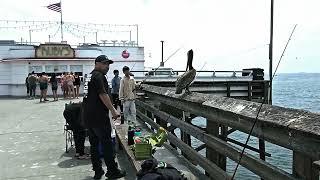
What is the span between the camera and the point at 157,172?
3.98 meters

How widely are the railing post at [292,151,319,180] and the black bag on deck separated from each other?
4.11ft

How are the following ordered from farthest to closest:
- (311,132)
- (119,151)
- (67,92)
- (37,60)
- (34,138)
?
(37,60) → (67,92) → (34,138) → (119,151) → (311,132)

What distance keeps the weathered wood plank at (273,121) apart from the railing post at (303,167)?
Answer: 0.31 ft

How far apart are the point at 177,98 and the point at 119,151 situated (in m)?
2.40

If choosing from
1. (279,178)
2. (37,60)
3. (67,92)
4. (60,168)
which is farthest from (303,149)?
(37,60)

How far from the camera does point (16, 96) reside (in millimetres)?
29484

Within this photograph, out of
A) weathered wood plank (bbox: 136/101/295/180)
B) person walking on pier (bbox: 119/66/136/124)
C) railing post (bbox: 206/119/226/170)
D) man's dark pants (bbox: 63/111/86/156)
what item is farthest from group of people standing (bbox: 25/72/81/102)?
railing post (bbox: 206/119/226/170)

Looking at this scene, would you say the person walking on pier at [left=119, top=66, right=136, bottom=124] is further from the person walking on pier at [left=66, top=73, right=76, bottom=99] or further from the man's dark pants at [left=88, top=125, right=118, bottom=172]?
the person walking on pier at [left=66, top=73, right=76, bottom=99]

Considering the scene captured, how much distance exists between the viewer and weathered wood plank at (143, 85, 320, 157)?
2871mm

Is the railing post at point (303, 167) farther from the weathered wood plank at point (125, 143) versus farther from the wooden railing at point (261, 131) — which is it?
the weathered wood plank at point (125, 143)

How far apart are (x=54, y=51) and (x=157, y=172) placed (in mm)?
27547

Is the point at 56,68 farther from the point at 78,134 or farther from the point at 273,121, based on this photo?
the point at 273,121

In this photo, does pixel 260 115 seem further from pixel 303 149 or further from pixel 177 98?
pixel 177 98

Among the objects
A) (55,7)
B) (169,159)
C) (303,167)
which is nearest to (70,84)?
(55,7)
